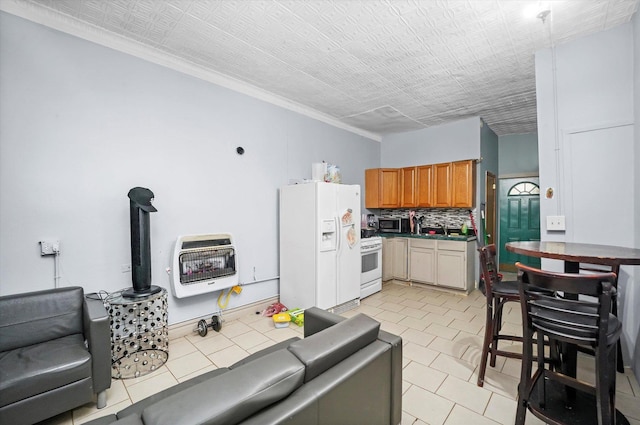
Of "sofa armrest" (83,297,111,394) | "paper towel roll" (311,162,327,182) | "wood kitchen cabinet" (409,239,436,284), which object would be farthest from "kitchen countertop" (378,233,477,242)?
"sofa armrest" (83,297,111,394)

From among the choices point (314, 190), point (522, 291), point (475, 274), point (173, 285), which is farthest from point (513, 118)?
point (173, 285)

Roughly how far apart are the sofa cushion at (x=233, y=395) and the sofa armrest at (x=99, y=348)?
4.64ft

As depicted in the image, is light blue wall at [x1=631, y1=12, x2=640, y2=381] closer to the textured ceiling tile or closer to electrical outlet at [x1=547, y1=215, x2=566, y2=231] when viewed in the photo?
the textured ceiling tile

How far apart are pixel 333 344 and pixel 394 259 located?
13.3 ft

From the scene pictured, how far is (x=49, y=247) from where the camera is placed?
88.3 inches

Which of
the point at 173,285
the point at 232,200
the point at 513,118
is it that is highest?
the point at 513,118

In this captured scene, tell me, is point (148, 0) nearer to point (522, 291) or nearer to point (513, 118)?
point (522, 291)

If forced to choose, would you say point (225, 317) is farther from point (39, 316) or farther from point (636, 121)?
point (636, 121)

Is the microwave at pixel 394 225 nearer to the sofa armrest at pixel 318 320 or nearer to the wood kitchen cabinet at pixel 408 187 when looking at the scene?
the wood kitchen cabinet at pixel 408 187

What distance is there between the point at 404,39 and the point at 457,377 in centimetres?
302

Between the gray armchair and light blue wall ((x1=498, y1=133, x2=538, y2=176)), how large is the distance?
22.5 ft

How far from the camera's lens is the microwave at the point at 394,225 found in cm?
527

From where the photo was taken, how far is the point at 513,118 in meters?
4.70

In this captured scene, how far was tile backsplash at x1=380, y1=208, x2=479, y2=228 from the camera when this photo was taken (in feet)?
16.1
